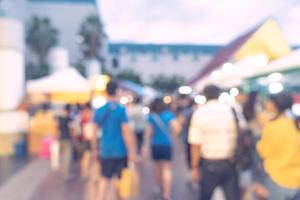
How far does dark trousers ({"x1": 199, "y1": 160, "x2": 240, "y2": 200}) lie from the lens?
14.4 ft

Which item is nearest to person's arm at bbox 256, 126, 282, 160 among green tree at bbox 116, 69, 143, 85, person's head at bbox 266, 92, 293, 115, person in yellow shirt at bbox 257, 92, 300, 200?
person in yellow shirt at bbox 257, 92, 300, 200

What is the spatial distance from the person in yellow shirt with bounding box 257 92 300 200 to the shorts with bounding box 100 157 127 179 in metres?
2.33

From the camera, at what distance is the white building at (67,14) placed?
195 feet

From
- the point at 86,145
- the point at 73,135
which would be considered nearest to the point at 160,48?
the point at 73,135

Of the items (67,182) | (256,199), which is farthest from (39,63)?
(256,199)

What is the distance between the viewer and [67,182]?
30.5 feet

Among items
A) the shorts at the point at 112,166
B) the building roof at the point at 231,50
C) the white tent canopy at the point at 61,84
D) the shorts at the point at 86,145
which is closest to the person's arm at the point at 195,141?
the shorts at the point at 112,166

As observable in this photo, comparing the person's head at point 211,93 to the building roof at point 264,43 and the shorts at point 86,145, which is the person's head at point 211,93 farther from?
the building roof at point 264,43

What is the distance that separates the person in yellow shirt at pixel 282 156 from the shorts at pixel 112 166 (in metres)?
2.33

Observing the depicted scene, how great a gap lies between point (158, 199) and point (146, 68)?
5852cm

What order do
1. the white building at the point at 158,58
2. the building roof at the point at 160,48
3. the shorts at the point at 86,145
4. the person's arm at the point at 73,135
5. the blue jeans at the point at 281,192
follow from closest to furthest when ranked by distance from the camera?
1. the blue jeans at the point at 281,192
2. the shorts at the point at 86,145
3. the person's arm at the point at 73,135
4. the white building at the point at 158,58
5. the building roof at the point at 160,48

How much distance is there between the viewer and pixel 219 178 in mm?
4414

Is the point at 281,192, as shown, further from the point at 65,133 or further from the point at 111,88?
the point at 65,133

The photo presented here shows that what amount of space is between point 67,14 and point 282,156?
195 feet
